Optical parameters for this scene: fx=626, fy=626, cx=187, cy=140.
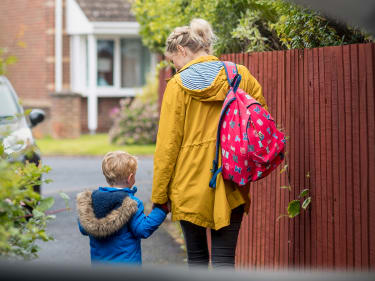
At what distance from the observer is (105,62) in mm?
23078

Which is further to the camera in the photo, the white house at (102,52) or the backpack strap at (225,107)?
the white house at (102,52)

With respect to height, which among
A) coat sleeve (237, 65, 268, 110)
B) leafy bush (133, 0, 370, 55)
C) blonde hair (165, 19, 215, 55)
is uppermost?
leafy bush (133, 0, 370, 55)

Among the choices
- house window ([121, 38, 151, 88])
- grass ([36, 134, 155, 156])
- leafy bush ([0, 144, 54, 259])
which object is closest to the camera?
leafy bush ([0, 144, 54, 259])

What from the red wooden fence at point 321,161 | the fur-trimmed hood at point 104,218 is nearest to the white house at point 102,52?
the red wooden fence at point 321,161

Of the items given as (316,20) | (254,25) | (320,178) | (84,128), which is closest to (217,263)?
(320,178)

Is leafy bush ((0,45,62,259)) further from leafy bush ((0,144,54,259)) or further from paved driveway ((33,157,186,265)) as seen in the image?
paved driveway ((33,157,186,265))

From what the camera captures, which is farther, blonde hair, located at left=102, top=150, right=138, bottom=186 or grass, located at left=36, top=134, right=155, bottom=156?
grass, located at left=36, top=134, right=155, bottom=156

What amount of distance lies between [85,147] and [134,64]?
6.89 metres

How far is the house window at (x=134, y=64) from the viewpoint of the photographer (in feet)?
76.2

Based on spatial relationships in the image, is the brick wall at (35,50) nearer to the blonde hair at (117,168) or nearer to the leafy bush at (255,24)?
the leafy bush at (255,24)

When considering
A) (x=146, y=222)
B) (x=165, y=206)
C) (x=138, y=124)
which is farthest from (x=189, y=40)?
(x=138, y=124)

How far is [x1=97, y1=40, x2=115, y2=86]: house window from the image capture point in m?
22.9

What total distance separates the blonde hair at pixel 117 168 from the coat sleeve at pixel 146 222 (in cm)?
24

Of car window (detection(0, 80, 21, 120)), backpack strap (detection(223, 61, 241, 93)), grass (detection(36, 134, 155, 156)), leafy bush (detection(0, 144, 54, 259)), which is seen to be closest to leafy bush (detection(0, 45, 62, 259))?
leafy bush (detection(0, 144, 54, 259))
